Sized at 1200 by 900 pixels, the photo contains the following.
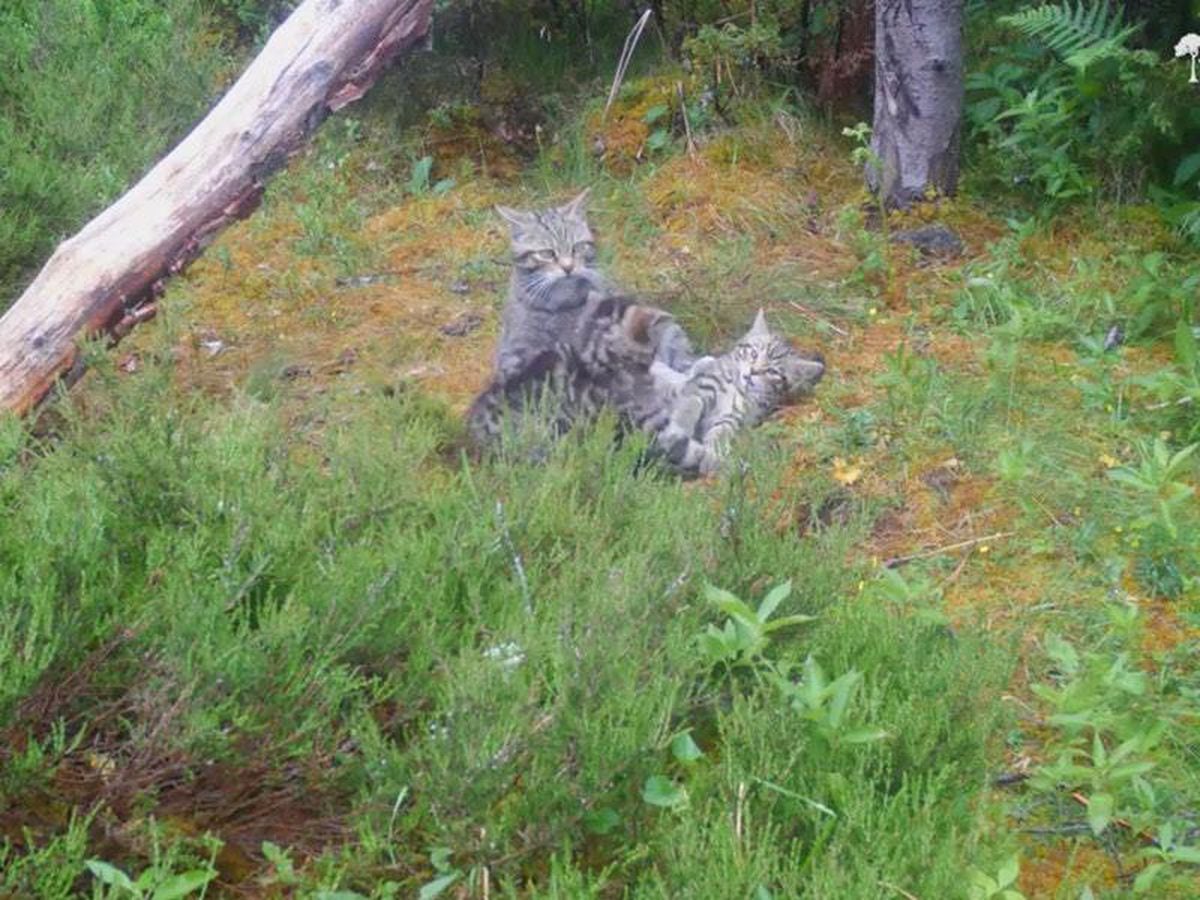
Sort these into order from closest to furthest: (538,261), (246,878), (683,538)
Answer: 1. (246,878)
2. (683,538)
3. (538,261)

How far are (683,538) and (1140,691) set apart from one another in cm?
120

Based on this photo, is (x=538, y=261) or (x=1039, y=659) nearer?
A: (x=1039, y=659)

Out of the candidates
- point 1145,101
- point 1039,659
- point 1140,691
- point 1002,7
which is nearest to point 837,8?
point 1002,7

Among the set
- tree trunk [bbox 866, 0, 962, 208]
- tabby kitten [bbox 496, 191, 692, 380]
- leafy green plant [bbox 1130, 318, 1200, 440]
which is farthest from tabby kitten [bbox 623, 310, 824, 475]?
tree trunk [bbox 866, 0, 962, 208]

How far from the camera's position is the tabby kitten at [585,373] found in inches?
232

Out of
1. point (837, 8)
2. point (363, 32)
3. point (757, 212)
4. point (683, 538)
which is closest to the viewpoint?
point (683, 538)

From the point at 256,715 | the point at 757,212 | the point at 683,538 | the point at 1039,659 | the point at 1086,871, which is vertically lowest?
the point at 757,212

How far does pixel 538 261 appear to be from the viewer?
6.70 metres

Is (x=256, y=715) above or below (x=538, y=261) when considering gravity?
above

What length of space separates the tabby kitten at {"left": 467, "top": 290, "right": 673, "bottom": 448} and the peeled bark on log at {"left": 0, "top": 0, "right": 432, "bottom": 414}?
60.5 inches

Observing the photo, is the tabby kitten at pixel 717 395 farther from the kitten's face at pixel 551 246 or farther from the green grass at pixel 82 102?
the green grass at pixel 82 102

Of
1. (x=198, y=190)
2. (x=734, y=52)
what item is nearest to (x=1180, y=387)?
(x=734, y=52)

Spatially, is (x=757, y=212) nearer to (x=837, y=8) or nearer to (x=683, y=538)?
(x=837, y=8)

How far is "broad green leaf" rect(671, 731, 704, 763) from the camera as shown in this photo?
11.3 feet
